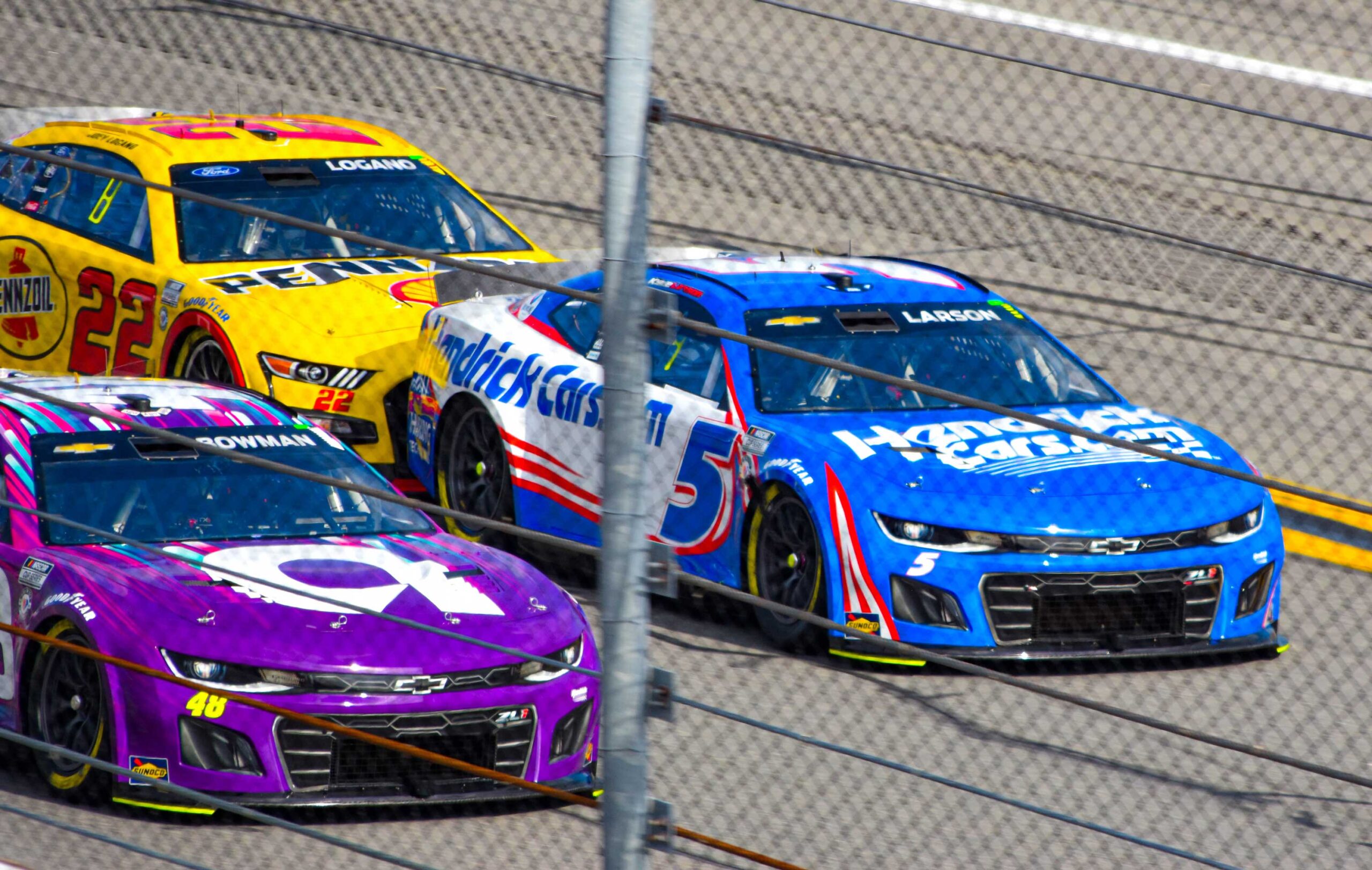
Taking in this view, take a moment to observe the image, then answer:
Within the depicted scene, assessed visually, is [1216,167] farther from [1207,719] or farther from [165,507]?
[165,507]

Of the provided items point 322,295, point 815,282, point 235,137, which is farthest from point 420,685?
point 235,137

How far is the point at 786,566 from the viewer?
21.3 feet

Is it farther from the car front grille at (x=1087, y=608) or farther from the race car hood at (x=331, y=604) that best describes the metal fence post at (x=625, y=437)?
the car front grille at (x=1087, y=608)

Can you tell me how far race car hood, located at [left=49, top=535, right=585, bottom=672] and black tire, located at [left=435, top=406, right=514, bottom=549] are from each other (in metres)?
1.58

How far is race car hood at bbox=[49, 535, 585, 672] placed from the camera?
5004 mm

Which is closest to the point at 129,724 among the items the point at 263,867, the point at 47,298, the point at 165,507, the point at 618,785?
the point at 263,867

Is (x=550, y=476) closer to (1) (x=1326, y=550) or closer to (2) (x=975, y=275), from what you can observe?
(2) (x=975, y=275)

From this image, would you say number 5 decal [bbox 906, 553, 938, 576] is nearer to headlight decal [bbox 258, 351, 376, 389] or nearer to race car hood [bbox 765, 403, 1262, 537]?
race car hood [bbox 765, 403, 1262, 537]

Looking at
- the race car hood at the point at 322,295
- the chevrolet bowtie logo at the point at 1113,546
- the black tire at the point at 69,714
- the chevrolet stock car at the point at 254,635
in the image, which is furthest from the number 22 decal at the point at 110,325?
the chevrolet bowtie logo at the point at 1113,546

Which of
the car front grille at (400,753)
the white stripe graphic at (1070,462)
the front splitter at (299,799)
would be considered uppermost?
the white stripe graphic at (1070,462)

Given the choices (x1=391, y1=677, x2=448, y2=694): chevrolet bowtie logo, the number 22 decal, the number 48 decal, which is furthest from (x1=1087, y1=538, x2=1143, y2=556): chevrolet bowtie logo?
the number 22 decal

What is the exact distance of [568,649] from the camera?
17.5 feet

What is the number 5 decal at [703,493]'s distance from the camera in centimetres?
665

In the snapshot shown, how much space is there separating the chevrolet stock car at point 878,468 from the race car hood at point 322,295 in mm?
327
